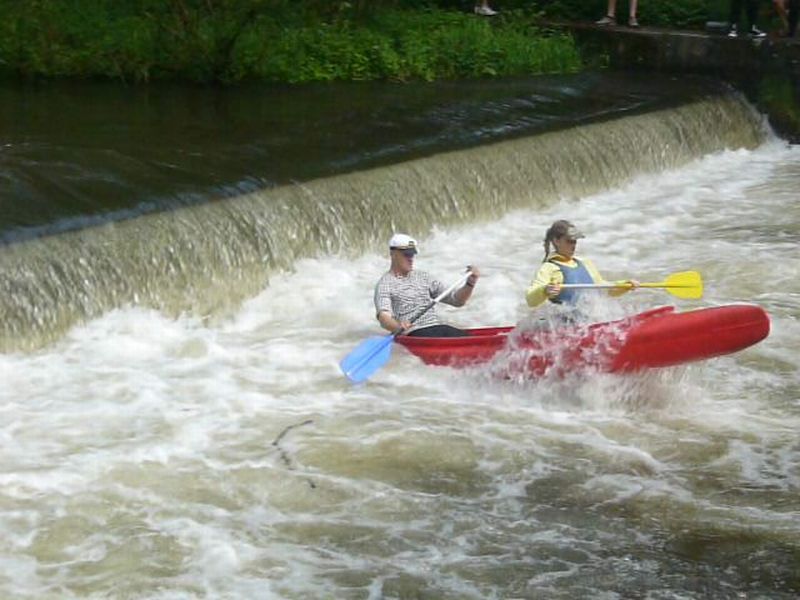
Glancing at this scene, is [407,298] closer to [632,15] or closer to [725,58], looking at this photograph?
[725,58]

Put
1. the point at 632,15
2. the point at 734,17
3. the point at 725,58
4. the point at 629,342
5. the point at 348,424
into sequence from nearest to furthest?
the point at 348,424 → the point at 629,342 → the point at 725,58 → the point at 734,17 → the point at 632,15

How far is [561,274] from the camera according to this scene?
8.82 meters

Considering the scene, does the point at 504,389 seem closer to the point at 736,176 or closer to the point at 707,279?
the point at 707,279

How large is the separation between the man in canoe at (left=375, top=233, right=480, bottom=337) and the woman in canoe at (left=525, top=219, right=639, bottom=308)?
62cm

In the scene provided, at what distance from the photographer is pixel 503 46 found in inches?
749

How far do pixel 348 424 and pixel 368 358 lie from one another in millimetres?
661

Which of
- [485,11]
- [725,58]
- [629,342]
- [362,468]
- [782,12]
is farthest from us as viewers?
[485,11]

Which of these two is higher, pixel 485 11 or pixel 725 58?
pixel 485 11

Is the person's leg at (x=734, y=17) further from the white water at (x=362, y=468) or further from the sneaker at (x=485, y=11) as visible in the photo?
the white water at (x=362, y=468)

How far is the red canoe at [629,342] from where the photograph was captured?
8648 millimetres

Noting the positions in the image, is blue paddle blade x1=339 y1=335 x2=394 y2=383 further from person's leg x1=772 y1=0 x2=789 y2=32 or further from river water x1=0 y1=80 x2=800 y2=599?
person's leg x1=772 y1=0 x2=789 y2=32

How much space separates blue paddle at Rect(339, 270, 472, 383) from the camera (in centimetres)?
893

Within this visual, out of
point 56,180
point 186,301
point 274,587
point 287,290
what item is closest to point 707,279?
point 287,290

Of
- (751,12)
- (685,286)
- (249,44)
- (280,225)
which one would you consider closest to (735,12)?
(751,12)
